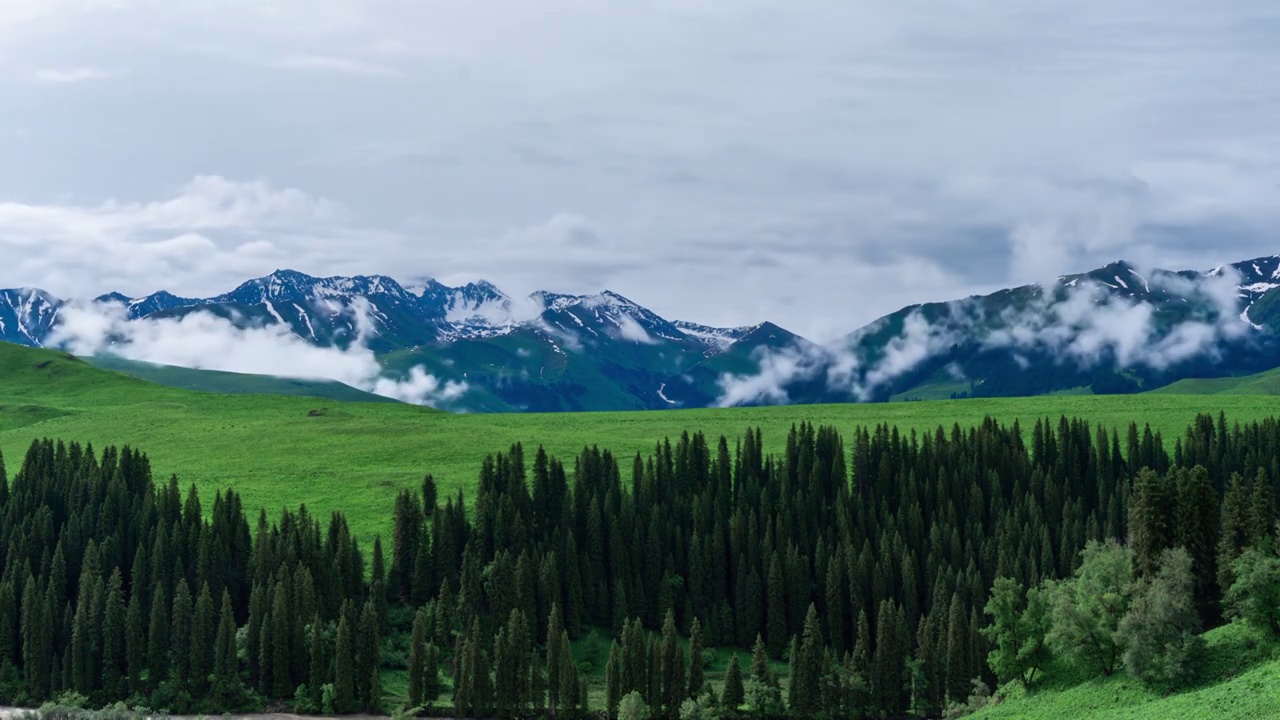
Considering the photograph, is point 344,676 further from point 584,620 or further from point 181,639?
point 584,620

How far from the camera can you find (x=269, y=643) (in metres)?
167

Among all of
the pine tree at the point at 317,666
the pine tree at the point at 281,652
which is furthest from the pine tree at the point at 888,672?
the pine tree at the point at 281,652

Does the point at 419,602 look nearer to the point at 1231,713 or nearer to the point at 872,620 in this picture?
the point at 872,620

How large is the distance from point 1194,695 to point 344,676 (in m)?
101

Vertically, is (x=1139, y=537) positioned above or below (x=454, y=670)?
above

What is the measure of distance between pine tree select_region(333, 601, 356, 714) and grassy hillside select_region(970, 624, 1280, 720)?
79.0 metres

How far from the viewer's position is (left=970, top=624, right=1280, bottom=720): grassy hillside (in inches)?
3740

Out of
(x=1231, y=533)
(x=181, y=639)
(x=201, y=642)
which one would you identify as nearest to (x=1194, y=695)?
(x=1231, y=533)

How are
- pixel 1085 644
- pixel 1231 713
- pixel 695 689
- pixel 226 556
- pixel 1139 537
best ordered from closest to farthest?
1. pixel 1231 713
2. pixel 1085 644
3. pixel 1139 537
4. pixel 695 689
5. pixel 226 556

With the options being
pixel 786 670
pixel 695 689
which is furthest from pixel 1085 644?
pixel 786 670

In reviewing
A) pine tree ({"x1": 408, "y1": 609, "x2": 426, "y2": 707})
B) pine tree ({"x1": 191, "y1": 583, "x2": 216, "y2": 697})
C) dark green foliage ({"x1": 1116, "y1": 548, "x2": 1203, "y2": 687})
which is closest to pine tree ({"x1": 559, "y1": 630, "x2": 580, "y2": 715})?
pine tree ({"x1": 408, "y1": 609, "x2": 426, "y2": 707})

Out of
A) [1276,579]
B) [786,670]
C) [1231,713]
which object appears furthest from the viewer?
[786,670]

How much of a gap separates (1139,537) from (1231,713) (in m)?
38.4

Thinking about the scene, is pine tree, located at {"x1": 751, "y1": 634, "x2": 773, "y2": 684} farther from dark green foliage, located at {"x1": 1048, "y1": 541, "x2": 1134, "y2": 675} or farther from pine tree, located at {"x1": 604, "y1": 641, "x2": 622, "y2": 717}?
dark green foliage, located at {"x1": 1048, "y1": 541, "x2": 1134, "y2": 675}
